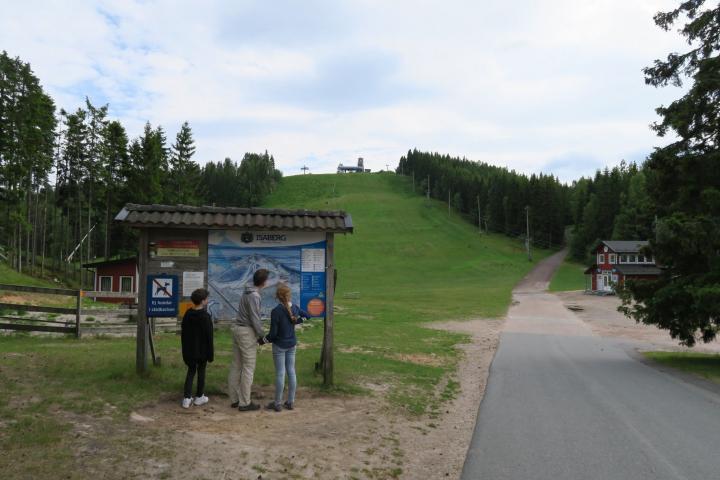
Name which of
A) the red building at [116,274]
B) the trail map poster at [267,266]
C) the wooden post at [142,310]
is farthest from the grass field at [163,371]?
the red building at [116,274]

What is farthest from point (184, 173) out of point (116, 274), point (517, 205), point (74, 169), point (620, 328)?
point (517, 205)

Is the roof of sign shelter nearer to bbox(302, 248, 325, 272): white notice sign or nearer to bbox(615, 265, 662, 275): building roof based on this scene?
bbox(302, 248, 325, 272): white notice sign

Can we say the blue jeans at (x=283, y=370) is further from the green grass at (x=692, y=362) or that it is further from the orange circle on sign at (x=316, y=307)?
the green grass at (x=692, y=362)

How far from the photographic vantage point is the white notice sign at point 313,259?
9.35 m

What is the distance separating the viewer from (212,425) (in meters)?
6.66

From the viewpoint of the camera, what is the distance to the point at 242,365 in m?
7.71

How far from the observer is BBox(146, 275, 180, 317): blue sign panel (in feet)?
28.9

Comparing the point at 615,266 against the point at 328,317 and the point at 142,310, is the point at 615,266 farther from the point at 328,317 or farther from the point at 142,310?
the point at 142,310

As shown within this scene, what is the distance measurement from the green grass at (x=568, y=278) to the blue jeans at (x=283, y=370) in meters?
58.6

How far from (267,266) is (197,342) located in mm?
2109

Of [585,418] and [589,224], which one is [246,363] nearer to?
[585,418]

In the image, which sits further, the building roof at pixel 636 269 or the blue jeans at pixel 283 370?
the building roof at pixel 636 269

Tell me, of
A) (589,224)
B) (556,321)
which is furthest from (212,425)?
(589,224)

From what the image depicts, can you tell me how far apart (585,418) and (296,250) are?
5.36 m
